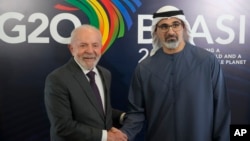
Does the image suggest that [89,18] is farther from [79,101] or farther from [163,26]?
[79,101]

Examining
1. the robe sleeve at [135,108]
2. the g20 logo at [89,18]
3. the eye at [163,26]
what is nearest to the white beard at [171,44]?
the eye at [163,26]

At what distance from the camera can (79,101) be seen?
2256mm

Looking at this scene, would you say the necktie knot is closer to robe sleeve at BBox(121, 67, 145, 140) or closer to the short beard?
robe sleeve at BBox(121, 67, 145, 140)

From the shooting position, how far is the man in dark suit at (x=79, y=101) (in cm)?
222

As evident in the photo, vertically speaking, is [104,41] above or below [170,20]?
below

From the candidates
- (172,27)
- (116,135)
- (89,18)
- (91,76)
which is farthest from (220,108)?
(89,18)

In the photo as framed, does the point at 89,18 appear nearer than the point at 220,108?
No

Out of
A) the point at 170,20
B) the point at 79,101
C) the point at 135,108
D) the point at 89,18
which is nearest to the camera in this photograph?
the point at 79,101

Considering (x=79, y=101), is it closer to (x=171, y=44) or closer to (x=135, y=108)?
(x=135, y=108)

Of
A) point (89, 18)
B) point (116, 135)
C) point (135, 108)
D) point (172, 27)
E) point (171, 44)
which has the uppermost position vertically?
point (89, 18)

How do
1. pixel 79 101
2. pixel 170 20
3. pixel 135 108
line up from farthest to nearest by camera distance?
1. pixel 135 108
2. pixel 170 20
3. pixel 79 101

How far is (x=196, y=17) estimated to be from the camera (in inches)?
119

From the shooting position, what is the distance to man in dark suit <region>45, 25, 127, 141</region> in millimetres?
2219

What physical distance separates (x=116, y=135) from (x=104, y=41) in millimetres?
971
